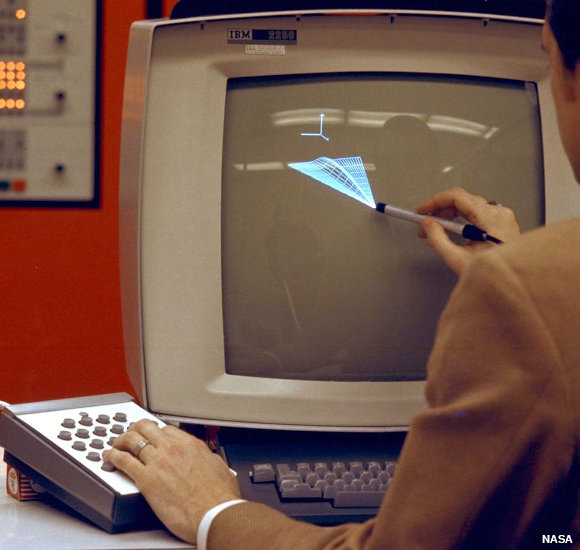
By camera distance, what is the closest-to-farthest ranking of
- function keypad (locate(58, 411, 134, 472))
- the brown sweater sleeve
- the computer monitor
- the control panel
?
1. the brown sweater sleeve
2. function keypad (locate(58, 411, 134, 472))
3. the computer monitor
4. the control panel

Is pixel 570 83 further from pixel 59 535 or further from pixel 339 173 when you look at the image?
pixel 59 535

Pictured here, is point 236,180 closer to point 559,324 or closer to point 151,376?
point 151,376

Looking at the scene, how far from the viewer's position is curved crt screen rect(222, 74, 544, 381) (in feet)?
3.74

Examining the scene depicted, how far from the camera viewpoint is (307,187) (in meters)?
1.14

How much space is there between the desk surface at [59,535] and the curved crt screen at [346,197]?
0.31 meters

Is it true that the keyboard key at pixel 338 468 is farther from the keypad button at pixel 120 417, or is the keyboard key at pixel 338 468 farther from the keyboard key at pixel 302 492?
the keypad button at pixel 120 417

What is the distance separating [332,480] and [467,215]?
415 mm

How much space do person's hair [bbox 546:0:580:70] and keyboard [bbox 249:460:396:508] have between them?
19.6 inches

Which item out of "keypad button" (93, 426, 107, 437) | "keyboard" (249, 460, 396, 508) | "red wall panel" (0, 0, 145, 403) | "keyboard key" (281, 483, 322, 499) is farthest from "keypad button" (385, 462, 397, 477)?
"red wall panel" (0, 0, 145, 403)

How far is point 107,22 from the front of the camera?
258 cm

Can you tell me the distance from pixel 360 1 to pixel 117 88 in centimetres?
160

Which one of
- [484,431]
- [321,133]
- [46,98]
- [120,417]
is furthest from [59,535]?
[46,98]

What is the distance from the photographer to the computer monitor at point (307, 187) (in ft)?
3.62

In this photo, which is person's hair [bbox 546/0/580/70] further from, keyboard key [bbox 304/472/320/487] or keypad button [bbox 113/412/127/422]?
keypad button [bbox 113/412/127/422]
